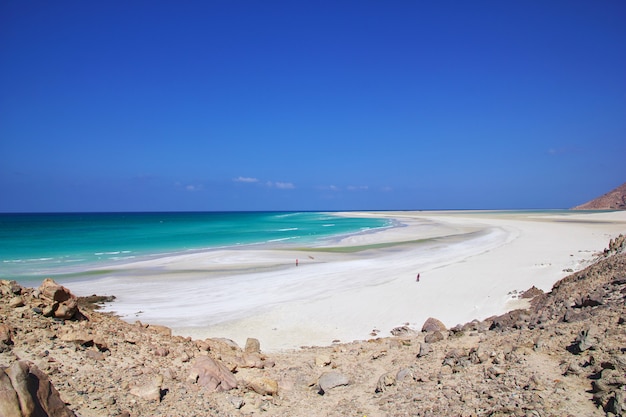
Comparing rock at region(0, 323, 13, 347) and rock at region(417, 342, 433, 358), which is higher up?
rock at region(0, 323, 13, 347)

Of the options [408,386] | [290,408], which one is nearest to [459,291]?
[408,386]

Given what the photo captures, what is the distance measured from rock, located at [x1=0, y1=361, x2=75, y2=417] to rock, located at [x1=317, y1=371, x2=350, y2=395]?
4.10 m

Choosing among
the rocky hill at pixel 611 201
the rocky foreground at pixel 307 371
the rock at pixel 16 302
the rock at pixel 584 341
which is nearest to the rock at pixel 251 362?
the rocky foreground at pixel 307 371

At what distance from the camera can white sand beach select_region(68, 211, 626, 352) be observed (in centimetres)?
1411

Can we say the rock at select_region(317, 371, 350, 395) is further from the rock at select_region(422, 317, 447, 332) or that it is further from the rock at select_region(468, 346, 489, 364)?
the rock at select_region(422, 317, 447, 332)

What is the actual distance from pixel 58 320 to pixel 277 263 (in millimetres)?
21648

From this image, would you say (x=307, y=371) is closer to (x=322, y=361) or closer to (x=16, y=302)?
(x=322, y=361)

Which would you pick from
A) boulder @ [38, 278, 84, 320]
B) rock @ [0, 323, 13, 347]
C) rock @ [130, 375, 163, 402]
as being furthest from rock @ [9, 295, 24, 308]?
rock @ [130, 375, 163, 402]

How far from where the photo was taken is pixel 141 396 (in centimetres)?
604

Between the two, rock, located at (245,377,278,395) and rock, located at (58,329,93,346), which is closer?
rock, located at (245,377,278,395)

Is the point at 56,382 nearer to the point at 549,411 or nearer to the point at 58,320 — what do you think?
the point at 58,320

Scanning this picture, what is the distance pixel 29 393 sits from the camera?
170 inches

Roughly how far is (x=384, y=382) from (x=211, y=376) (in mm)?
3121

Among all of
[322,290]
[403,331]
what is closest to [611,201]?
[322,290]
